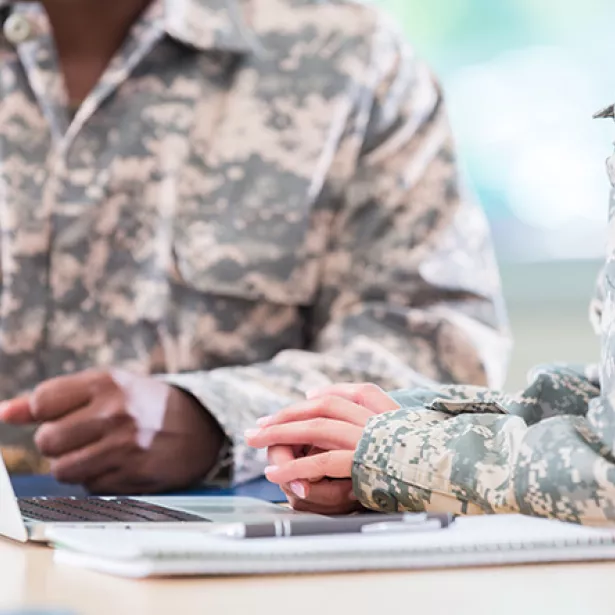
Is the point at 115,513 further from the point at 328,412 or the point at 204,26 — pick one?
the point at 204,26

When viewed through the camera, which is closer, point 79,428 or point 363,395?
point 363,395

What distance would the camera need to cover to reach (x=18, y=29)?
1565 mm

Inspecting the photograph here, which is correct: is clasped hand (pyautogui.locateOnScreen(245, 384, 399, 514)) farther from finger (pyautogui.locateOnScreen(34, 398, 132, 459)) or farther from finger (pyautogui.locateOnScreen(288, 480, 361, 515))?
finger (pyautogui.locateOnScreen(34, 398, 132, 459))

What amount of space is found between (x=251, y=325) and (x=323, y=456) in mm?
868

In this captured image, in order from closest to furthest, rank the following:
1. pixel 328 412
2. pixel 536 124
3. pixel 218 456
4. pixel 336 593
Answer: pixel 336 593 → pixel 328 412 → pixel 218 456 → pixel 536 124

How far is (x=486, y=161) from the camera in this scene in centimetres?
240

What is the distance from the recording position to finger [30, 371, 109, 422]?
3.84 ft

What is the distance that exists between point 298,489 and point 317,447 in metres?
0.04

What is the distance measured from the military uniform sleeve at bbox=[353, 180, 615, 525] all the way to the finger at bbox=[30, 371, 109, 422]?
53 centimetres

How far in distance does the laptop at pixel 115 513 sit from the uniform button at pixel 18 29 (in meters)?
0.91

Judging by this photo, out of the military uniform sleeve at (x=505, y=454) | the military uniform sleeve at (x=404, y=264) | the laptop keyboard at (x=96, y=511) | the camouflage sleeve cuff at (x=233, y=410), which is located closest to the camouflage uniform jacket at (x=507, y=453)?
the military uniform sleeve at (x=505, y=454)

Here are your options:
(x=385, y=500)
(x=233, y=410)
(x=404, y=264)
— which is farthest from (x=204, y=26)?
(x=385, y=500)

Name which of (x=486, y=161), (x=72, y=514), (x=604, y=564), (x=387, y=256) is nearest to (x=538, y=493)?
(x=604, y=564)

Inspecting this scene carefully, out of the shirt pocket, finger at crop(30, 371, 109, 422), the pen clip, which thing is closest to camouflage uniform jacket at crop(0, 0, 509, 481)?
the shirt pocket
